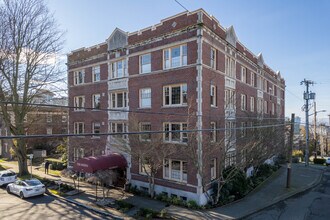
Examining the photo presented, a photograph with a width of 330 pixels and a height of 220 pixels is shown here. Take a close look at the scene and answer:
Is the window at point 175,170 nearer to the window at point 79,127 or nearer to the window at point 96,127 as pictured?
the window at point 96,127

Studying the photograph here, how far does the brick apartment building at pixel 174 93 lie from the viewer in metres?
16.0

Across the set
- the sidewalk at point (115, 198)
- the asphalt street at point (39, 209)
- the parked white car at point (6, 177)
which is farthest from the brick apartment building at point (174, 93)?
the parked white car at point (6, 177)

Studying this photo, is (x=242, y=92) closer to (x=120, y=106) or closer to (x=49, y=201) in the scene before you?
(x=120, y=106)

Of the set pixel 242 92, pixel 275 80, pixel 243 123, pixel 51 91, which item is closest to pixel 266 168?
pixel 243 123

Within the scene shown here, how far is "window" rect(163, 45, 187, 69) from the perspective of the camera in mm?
16875

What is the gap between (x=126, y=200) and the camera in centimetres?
1653

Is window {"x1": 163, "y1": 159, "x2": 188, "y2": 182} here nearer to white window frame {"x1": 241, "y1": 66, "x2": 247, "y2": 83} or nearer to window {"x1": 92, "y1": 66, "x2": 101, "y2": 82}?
window {"x1": 92, "y1": 66, "x2": 101, "y2": 82}

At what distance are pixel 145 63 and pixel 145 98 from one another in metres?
3.09

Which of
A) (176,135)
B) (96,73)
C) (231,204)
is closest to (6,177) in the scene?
(96,73)

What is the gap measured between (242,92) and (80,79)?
60.2ft

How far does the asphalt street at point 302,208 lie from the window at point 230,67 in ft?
38.2

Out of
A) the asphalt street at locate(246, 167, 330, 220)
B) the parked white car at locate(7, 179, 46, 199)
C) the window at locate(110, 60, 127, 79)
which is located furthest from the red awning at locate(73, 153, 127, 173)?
the asphalt street at locate(246, 167, 330, 220)

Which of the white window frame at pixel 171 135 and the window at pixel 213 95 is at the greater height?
the window at pixel 213 95

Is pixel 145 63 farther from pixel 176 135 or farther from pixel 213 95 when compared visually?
pixel 176 135
